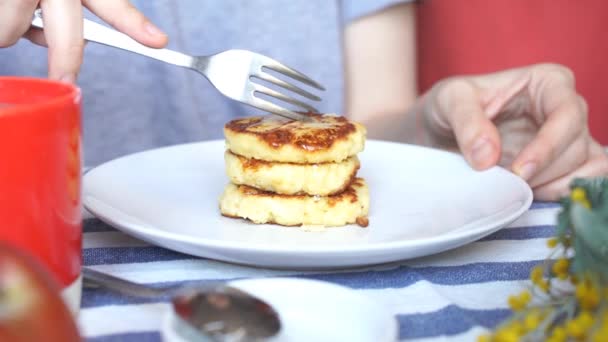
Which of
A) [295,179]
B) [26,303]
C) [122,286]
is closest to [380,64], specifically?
[295,179]

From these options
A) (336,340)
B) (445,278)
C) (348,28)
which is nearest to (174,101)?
(348,28)

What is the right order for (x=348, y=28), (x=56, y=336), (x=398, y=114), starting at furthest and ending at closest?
1. (x=348, y=28)
2. (x=398, y=114)
3. (x=56, y=336)

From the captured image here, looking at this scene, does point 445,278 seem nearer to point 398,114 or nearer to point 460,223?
point 460,223

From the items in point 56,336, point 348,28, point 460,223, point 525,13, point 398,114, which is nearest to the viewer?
point 56,336

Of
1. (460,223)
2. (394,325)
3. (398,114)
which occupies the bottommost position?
(398,114)

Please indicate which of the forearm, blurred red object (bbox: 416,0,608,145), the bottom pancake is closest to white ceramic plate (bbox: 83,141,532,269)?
the bottom pancake

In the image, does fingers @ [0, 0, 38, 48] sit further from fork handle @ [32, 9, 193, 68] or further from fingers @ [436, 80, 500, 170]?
fingers @ [436, 80, 500, 170]

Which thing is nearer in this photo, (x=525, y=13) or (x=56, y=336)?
(x=56, y=336)

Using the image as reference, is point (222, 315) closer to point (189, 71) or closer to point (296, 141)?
point (296, 141)
